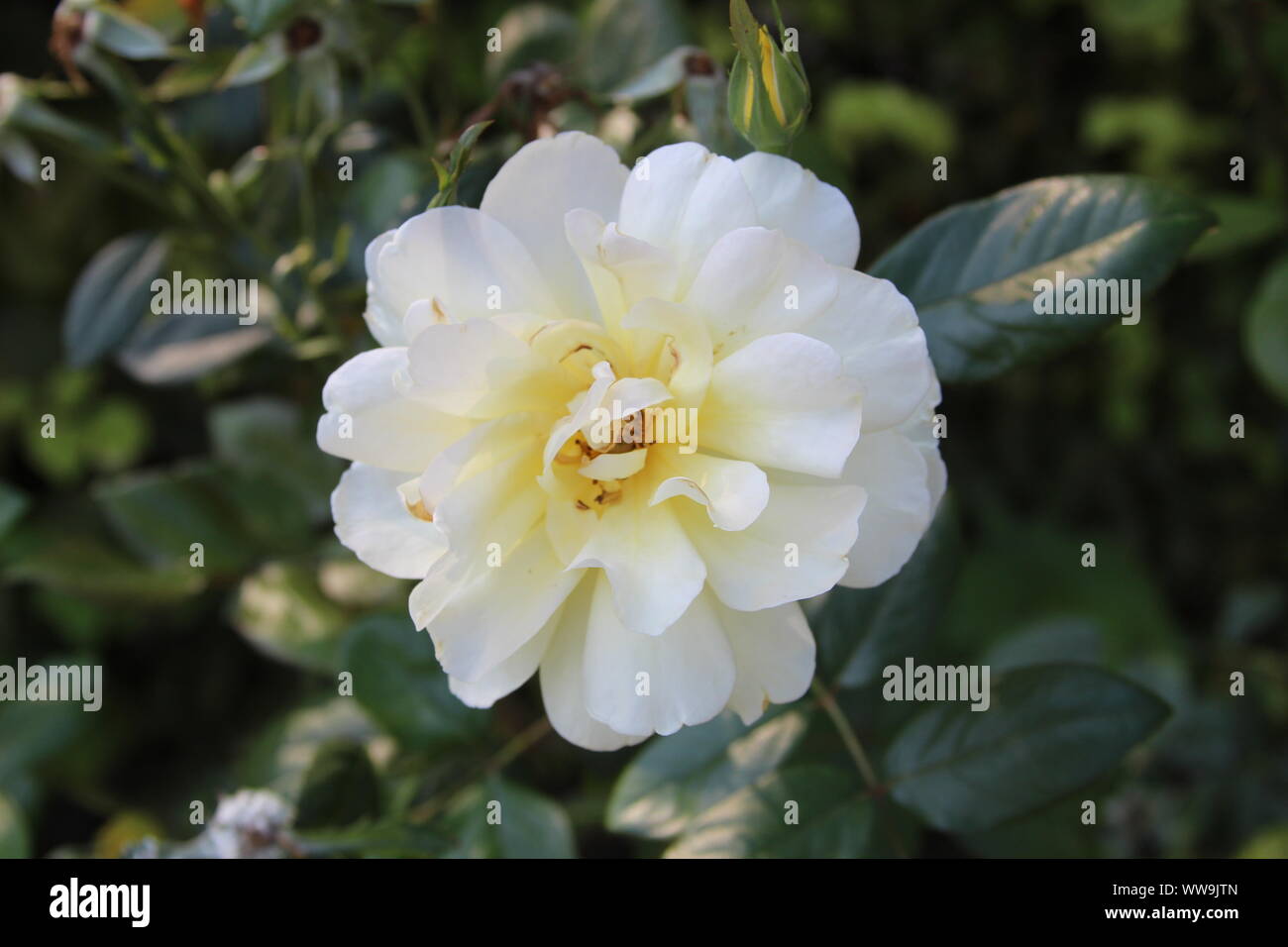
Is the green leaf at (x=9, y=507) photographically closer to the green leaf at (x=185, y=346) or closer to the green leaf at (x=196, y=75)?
the green leaf at (x=185, y=346)

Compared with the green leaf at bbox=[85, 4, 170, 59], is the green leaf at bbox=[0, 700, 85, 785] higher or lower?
lower

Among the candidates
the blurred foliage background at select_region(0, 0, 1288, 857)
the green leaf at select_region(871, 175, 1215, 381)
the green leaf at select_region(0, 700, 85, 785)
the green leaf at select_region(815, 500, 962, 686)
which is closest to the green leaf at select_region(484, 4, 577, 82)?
the blurred foliage background at select_region(0, 0, 1288, 857)

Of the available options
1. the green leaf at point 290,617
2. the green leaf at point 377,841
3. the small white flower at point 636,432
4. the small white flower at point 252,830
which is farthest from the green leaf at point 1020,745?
the green leaf at point 290,617

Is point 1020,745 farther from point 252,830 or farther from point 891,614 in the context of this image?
point 252,830

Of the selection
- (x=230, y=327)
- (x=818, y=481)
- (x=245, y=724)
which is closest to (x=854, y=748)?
(x=818, y=481)

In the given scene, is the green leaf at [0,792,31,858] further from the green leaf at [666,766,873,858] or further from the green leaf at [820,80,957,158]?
the green leaf at [820,80,957,158]

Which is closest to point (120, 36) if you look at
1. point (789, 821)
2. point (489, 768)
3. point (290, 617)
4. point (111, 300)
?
point (111, 300)

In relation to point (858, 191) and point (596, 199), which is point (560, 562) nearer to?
point (596, 199)
